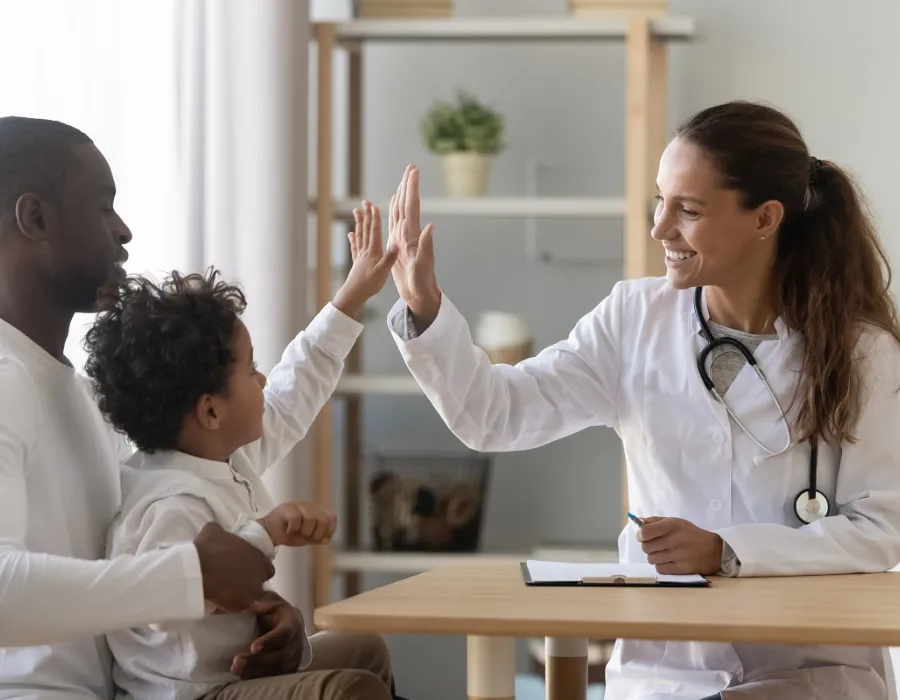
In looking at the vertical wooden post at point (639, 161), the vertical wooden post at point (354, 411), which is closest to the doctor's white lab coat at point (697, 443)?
the vertical wooden post at point (639, 161)

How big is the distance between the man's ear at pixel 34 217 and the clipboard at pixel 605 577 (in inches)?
25.9

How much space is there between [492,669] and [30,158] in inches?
29.8

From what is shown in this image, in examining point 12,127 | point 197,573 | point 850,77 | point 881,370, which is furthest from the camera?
point 850,77

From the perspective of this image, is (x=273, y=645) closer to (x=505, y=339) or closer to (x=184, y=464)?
(x=184, y=464)

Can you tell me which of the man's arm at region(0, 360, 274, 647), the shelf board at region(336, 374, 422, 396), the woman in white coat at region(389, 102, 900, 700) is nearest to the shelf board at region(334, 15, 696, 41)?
the shelf board at region(336, 374, 422, 396)

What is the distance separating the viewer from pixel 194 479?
130cm

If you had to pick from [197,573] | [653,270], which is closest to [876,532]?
[197,573]

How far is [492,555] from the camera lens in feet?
9.64

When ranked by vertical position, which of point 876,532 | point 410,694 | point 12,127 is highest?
point 12,127

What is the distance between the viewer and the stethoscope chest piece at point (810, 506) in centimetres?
154

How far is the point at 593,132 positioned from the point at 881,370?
1.82 meters

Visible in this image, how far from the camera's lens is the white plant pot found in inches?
116

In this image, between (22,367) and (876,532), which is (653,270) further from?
(22,367)

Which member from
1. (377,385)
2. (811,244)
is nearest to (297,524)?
(811,244)
